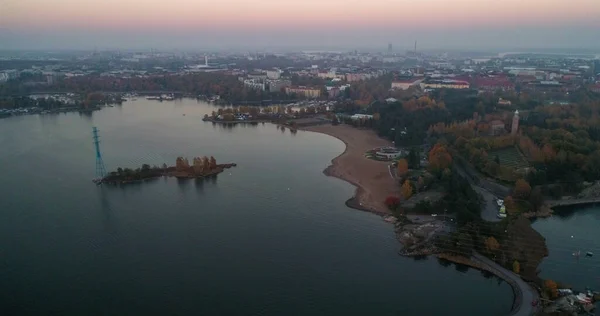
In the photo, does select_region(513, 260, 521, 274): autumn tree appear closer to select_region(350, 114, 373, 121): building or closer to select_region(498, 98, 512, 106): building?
select_region(350, 114, 373, 121): building

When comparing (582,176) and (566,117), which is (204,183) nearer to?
(582,176)

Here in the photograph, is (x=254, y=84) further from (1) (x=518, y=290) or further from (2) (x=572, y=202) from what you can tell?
(1) (x=518, y=290)

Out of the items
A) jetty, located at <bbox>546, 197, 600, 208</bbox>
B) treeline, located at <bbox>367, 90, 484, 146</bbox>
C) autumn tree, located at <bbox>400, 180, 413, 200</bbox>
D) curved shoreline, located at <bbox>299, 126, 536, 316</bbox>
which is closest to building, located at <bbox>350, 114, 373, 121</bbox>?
treeline, located at <bbox>367, 90, 484, 146</bbox>

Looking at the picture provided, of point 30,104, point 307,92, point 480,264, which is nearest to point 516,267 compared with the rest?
point 480,264

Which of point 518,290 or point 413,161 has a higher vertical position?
point 413,161

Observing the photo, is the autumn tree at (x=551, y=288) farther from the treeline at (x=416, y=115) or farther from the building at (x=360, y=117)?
the building at (x=360, y=117)

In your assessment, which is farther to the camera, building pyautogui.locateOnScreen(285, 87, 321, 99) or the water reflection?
building pyautogui.locateOnScreen(285, 87, 321, 99)

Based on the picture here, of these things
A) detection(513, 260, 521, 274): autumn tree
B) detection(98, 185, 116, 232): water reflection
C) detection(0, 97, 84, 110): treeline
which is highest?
detection(0, 97, 84, 110): treeline
